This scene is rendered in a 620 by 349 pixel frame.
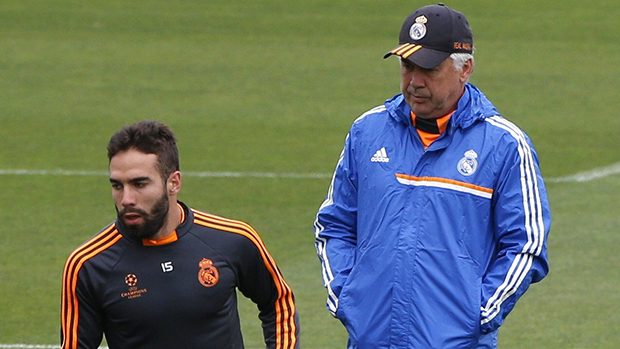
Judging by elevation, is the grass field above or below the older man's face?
below

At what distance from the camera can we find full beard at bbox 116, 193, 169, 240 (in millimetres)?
4141

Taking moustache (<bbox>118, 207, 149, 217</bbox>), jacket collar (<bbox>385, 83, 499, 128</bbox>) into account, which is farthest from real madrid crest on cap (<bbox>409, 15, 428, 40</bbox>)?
moustache (<bbox>118, 207, 149, 217</bbox>)

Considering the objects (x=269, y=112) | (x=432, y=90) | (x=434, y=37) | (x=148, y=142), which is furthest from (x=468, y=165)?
(x=269, y=112)

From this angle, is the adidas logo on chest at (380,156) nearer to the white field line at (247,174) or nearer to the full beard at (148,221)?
the full beard at (148,221)

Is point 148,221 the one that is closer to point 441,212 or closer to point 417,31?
point 441,212

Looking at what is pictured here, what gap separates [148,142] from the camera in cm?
419

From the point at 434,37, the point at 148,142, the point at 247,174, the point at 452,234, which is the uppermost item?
the point at 434,37

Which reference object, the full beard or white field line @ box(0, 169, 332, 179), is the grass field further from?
the full beard

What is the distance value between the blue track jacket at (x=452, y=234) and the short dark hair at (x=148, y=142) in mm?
747

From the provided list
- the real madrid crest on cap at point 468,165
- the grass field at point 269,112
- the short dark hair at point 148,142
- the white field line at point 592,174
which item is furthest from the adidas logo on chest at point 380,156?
the white field line at point 592,174

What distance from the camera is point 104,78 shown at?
17.1 meters

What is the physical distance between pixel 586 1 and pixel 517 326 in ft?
55.9

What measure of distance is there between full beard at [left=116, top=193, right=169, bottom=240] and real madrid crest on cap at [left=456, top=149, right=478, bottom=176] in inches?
41.8

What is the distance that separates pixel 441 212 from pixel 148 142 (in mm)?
1076
